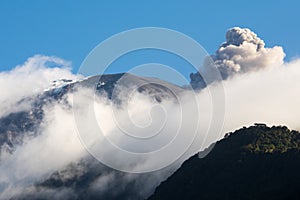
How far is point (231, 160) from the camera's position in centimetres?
18550

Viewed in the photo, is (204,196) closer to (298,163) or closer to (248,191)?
(248,191)

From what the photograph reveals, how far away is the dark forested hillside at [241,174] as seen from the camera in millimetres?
158875

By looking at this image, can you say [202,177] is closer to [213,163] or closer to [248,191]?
[213,163]

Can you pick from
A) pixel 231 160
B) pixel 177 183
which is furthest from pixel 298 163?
pixel 177 183

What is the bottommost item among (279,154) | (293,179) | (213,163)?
(293,179)

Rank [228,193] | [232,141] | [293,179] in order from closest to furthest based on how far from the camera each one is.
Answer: [293,179] < [228,193] < [232,141]

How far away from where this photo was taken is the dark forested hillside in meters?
159

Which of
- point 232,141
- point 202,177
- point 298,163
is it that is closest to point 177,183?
point 202,177

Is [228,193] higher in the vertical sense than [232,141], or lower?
lower

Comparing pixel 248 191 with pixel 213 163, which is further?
pixel 213 163

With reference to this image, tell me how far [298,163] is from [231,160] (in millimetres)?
25784

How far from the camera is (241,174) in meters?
175

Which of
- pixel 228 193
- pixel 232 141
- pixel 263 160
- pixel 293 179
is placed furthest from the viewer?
pixel 232 141

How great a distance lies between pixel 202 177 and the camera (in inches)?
7219
